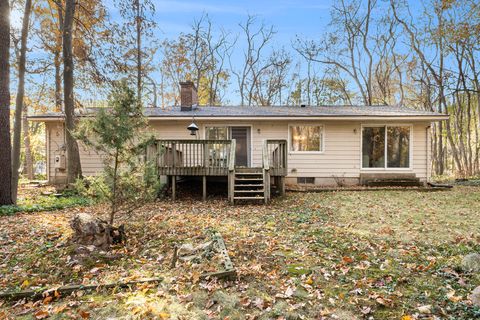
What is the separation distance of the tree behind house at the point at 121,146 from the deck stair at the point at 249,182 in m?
3.95

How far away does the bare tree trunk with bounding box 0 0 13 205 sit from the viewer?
7.30 m

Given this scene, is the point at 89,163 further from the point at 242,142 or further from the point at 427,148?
the point at 427,148

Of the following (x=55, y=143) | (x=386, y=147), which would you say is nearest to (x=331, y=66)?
(x=386, y=147)

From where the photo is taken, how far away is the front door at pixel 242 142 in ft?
38.5

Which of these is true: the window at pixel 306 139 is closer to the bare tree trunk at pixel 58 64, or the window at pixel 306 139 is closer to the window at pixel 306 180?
the window at pixel 306 180

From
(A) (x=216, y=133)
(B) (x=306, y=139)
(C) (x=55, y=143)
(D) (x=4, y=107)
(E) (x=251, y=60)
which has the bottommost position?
(C) (x=55, y=143)

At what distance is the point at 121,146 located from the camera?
472 centimetres

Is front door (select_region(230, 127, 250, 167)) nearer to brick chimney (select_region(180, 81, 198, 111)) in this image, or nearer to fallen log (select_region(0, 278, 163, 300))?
brick chimney (select_region(180, 81, 198, 111))

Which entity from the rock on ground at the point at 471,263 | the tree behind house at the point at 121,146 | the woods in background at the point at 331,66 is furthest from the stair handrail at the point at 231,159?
the woods in background at the point at 331,66

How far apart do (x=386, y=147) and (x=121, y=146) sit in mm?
10541

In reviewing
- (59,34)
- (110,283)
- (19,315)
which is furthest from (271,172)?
(59,34)

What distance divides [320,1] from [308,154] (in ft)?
50.6

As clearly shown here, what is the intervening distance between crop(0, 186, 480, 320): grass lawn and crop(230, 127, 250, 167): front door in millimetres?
5345

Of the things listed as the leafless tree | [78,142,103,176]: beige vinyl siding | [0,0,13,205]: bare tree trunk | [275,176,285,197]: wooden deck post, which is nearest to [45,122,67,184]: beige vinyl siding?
[78,142,103,176]: beige vinyl siding
